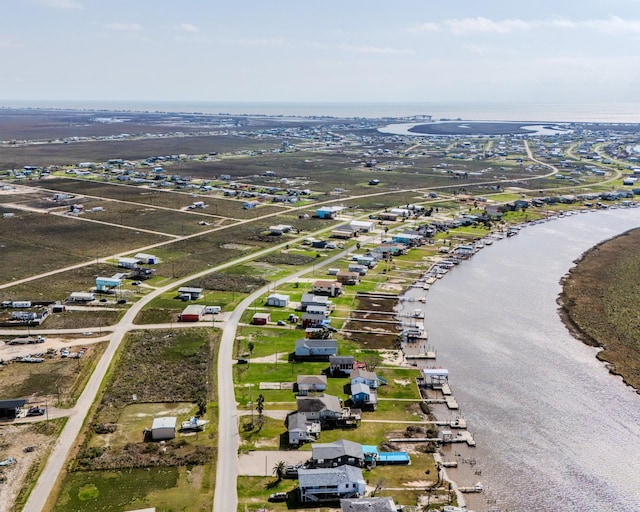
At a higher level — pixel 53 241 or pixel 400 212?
pixel 400 212

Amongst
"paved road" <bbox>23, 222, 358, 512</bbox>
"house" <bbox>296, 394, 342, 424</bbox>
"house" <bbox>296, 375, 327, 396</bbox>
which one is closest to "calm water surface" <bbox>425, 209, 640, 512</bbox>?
"house" <bbox>296, 394, 342, 424</bbox>

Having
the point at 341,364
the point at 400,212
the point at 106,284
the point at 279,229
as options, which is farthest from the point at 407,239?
the point at 106,284

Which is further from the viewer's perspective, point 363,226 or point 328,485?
point 363,226

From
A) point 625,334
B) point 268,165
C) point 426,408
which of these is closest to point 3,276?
point 426,408

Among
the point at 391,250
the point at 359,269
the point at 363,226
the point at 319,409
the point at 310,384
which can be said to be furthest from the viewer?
the point at 363,226

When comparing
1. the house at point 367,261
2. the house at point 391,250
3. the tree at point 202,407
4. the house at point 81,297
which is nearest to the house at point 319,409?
the tree at point 202,407

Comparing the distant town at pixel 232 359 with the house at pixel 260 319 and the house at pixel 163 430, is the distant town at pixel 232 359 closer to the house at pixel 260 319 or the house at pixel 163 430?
the house at pixel 163 430

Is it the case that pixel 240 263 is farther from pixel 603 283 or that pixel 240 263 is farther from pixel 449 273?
pixel 603 283

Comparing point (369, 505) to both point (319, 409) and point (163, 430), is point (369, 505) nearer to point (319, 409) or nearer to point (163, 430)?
point (319, 409)
